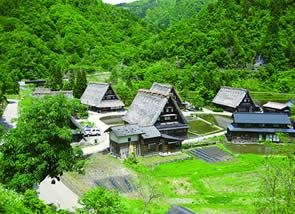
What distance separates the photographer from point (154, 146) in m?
32.5

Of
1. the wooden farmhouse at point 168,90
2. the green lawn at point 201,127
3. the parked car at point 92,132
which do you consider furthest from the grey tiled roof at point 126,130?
the wooden farmhouse at point 168,90

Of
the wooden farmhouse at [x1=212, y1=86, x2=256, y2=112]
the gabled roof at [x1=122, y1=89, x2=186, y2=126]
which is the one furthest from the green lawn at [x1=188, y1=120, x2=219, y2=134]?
the wooden farmhouse at [x1=212, y1=86, x2=256, y2=112]

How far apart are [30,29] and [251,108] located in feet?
313

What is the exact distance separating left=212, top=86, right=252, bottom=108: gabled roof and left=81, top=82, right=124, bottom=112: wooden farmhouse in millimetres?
21635

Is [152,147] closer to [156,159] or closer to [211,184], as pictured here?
[156,159]

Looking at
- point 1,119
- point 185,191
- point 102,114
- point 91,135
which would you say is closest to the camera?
point 185,191

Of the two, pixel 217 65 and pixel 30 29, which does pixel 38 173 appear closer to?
pixel 217 65

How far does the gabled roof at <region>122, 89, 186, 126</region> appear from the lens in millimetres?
35219

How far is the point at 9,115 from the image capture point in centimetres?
4447

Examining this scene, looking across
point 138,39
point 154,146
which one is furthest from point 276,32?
point 154,146

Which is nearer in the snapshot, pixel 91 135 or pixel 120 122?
pixel 91 135

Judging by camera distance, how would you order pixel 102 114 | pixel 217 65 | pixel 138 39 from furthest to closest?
pixel 138 39
pixel 217 65
pixel 102 114

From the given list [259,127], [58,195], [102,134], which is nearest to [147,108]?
[102,134]

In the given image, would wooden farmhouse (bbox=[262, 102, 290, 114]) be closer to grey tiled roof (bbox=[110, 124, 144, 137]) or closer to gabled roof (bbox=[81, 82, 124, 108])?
gabled roof (bbox=[81, 82, 124, 108])
